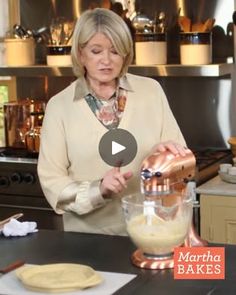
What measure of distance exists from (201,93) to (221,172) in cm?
60

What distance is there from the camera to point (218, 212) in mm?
3150

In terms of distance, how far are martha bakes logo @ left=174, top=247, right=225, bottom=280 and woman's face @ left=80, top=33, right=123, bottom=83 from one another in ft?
2.56

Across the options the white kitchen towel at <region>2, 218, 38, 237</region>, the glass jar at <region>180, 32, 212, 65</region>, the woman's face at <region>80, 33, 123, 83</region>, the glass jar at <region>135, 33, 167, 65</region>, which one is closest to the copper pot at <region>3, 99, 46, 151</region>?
the glass jar at <region>135, 33, 167, 65</region>

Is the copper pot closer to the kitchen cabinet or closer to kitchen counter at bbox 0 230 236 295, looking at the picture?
the kitchen cabinet

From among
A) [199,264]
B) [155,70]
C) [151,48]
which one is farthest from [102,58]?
[151,48]

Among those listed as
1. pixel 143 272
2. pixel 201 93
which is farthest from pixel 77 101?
pixel 201 93

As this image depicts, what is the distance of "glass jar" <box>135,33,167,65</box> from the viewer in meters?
3.67

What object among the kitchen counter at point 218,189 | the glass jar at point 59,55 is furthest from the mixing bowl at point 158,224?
the glass jar at point 59,55

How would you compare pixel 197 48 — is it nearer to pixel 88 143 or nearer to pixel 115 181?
pixel 88 143

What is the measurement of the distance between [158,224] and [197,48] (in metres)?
1.87

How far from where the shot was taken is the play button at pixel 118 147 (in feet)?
7.79

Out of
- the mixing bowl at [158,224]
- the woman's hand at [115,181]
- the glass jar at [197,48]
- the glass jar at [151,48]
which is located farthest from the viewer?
the glass jar at [151,48]

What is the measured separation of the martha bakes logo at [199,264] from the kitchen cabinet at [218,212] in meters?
1.36

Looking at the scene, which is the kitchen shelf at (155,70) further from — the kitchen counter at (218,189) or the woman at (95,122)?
the woman at (95,122)
